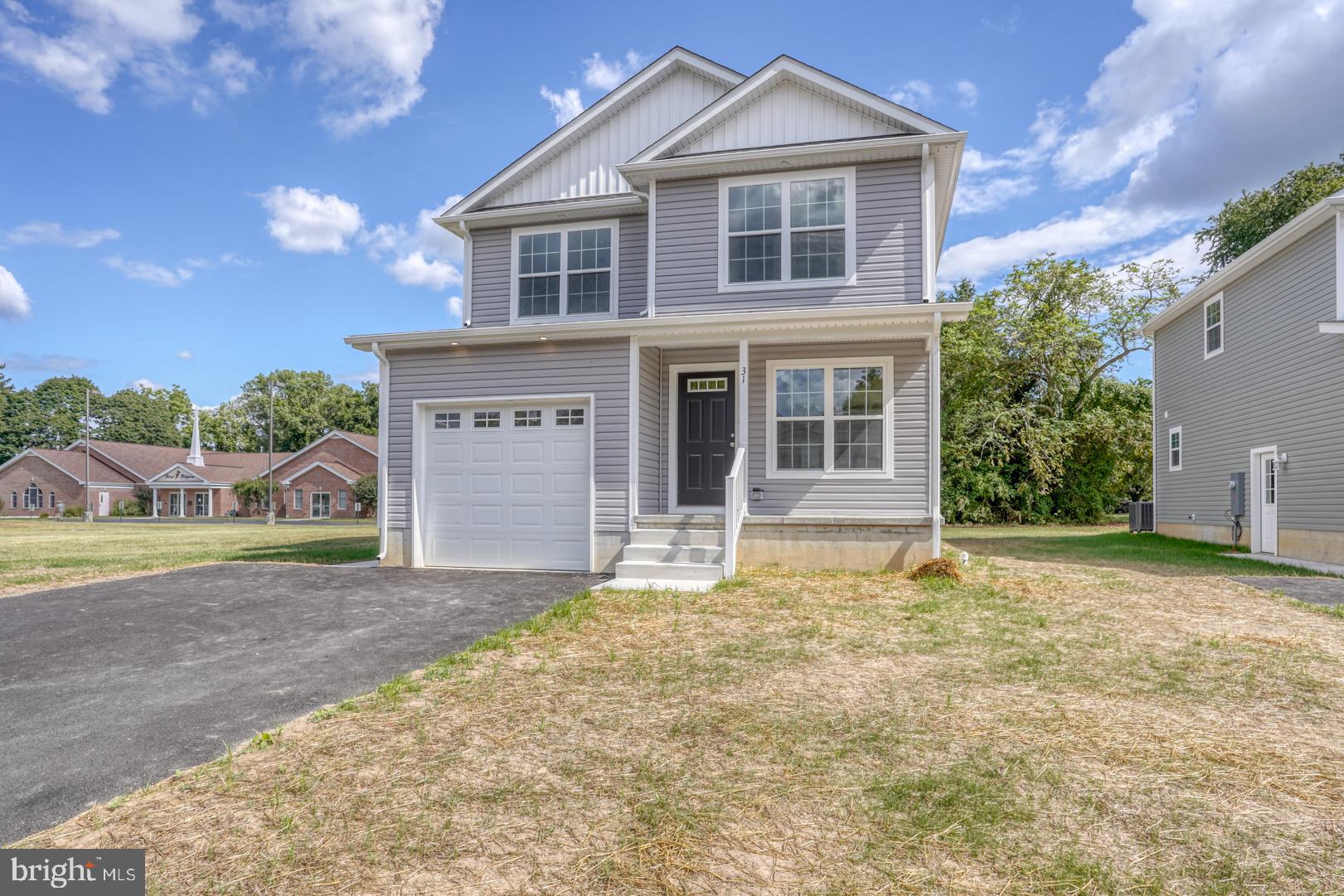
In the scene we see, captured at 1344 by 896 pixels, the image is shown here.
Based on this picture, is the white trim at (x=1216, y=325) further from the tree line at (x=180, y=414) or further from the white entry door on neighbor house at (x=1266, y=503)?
the tree line at (x=180, y=414)

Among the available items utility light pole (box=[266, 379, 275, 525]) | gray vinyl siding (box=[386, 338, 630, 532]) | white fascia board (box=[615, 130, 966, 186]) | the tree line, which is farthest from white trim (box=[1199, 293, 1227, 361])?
the tree line

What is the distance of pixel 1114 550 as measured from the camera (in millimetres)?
13289

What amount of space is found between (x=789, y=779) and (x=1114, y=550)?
13.4 meters

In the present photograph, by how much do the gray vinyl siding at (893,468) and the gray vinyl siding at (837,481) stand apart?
12 mm

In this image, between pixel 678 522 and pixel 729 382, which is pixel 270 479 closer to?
pixel 729 382

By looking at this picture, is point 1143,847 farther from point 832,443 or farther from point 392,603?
point 832,443

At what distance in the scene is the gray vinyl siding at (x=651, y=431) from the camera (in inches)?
374

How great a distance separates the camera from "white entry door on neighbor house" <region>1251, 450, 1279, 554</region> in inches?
479

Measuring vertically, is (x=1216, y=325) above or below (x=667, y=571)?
above

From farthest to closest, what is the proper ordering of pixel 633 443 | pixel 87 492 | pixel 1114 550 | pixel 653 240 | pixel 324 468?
pixel 87 492, pixel 324 468, pixel 1114 550, pixel 653 240, pixel 633 443

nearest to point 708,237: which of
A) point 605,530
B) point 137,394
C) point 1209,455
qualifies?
point 605,530

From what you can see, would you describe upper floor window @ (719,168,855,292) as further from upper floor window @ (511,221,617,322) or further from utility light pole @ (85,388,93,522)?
utility light pole @ (85,388,93,522)

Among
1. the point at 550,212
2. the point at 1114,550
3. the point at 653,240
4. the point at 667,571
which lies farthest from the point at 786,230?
the point at 1114,550

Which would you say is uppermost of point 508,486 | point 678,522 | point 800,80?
point 800,80
